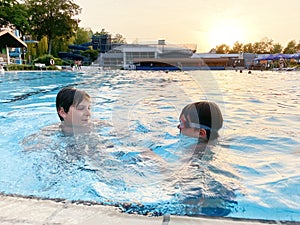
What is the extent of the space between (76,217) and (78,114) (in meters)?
1.76

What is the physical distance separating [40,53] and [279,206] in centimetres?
3818

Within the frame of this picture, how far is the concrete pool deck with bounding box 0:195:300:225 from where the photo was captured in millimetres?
1205

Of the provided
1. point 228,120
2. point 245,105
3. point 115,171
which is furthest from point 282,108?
point 115,171

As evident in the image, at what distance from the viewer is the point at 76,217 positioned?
124cm

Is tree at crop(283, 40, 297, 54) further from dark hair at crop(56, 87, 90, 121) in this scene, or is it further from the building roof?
dark hair at crop(56, 87, 90, 121)

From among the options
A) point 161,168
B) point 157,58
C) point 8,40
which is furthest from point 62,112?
point 157,58

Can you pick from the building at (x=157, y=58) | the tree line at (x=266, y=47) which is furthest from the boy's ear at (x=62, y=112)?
the tree line at (x=266, y=47)

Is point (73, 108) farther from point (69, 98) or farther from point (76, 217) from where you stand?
point (76, 217)

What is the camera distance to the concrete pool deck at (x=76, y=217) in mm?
1205

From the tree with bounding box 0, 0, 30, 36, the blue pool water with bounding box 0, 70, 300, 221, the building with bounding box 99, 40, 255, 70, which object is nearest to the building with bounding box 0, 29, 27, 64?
the tree with bounding box 0, 0, 30, 36

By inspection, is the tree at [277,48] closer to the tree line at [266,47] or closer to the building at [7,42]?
the tree line at [266,47]

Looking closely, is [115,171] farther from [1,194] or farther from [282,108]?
[282,108]

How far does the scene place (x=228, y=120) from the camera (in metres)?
4.39

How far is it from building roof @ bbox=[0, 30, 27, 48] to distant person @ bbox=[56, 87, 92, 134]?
19196 mm
